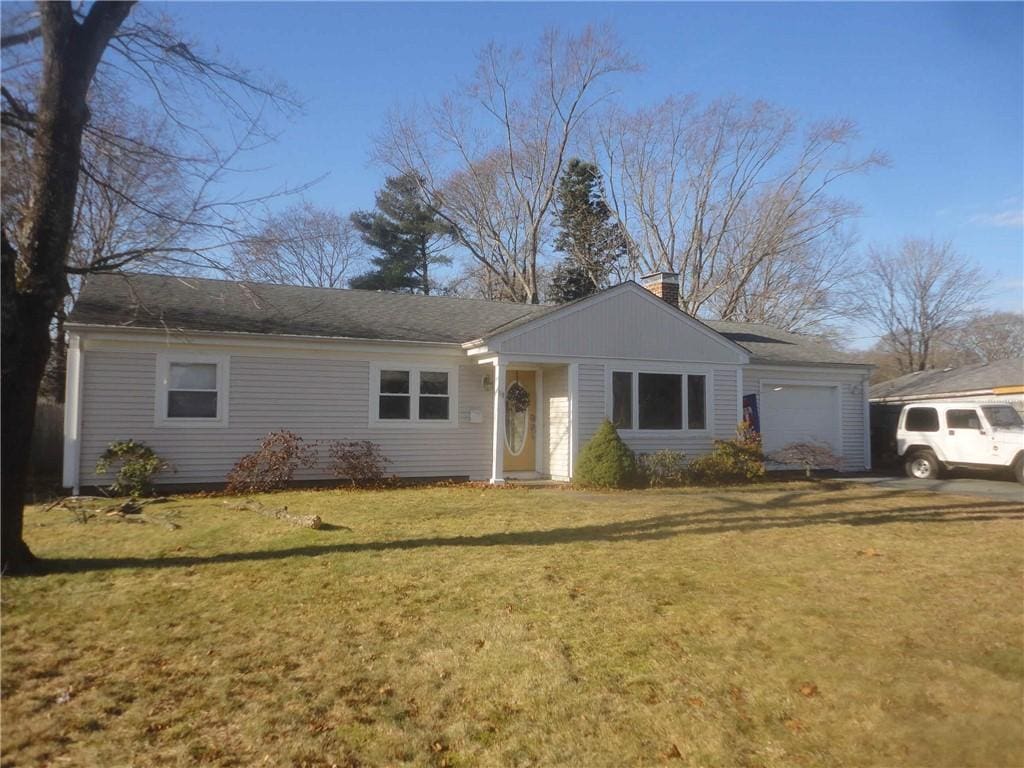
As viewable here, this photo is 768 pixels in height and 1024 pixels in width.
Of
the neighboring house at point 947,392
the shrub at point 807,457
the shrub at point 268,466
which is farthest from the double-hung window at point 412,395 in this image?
the neighboring house at point 947,392

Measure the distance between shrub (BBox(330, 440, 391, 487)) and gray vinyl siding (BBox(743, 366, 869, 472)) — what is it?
412 inches

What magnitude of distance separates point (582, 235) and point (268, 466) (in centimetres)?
2308

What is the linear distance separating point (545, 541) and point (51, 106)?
647 cm

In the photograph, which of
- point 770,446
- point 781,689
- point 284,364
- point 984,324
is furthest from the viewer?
point 984,324

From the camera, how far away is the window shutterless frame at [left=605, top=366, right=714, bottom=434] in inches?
588

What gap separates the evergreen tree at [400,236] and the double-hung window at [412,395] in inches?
813

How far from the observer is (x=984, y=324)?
3909cm

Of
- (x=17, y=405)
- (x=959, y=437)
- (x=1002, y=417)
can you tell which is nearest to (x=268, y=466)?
(x=17, y=405)

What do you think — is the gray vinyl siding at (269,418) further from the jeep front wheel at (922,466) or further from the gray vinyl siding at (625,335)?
the jeep front wheel at (922,466)

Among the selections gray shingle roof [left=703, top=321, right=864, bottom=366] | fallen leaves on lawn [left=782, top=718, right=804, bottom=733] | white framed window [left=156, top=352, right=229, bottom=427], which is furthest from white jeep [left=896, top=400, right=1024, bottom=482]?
white framed window [left=156, top=352, right=229, bottom=427]

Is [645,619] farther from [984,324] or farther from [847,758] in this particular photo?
[984,324]

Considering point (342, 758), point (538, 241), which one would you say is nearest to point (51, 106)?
point (342, 758)

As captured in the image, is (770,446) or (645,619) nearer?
(645,619)

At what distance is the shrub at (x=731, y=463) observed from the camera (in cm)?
1459
